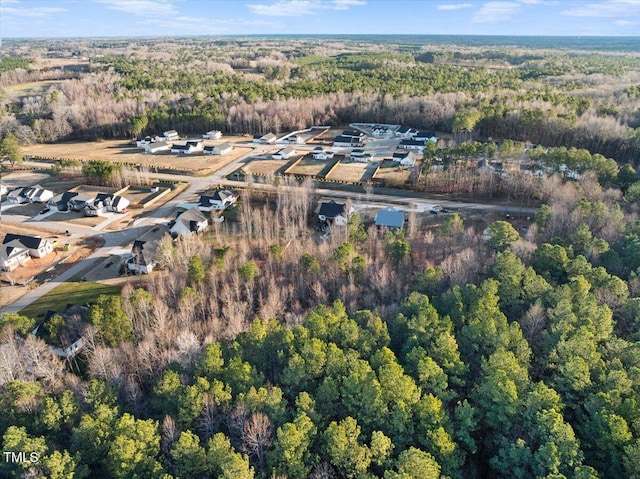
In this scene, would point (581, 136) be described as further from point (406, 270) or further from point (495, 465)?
point (495, 465)

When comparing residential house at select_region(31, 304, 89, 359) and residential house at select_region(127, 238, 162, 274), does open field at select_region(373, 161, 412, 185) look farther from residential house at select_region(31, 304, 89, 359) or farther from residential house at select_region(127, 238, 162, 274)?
residential house at select_region(31, 304, 89, 359)

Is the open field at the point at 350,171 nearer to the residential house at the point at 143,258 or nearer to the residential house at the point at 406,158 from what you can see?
the residential house at the point at 406,158

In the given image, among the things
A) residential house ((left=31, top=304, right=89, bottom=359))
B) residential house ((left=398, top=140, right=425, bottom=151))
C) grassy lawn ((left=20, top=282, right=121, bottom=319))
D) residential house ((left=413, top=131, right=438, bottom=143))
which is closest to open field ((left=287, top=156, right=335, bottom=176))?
residential house ((left=398, top=140, right=425, bottom=151))

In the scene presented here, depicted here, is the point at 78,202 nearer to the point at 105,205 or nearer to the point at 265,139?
the point at 105,205

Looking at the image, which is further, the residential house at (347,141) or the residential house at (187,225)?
the residential house at (347,141)

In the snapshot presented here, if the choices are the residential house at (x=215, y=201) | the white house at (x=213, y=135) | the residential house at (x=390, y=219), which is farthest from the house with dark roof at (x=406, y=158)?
the white house at (x=213, y=135)
